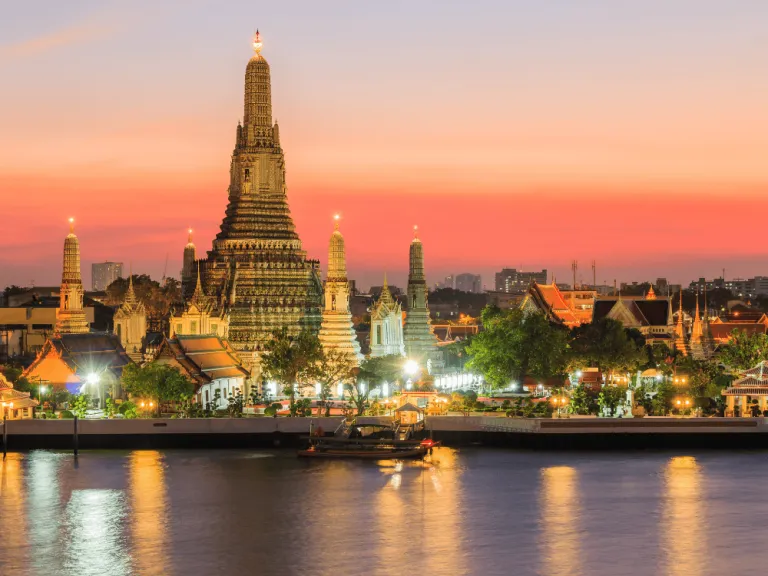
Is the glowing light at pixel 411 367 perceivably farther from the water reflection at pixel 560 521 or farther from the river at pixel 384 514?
the water reflection at pixel 560 521

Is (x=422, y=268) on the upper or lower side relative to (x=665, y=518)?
upper

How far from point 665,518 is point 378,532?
420 inches

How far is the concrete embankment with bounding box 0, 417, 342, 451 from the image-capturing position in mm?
75938

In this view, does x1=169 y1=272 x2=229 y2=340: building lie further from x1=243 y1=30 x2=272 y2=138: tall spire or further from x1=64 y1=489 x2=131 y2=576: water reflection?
x1=64 y1=489 x2=131 y2=576: water reflection

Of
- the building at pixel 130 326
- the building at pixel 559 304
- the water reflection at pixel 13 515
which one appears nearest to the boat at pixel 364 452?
the water reflection at pixel 13 515

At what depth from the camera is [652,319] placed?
443 ft

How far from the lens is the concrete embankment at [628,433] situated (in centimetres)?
7606

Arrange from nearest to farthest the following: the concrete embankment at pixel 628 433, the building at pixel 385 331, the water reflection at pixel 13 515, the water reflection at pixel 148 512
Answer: the water reflection at pixel 148 512, the water reflection at pixel 13 515, the concrete embankment at pixel 628 433, the building at pixel 385 331

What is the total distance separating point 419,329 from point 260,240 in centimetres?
1386

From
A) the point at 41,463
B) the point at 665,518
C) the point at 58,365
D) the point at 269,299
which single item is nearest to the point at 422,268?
the point at 269,299

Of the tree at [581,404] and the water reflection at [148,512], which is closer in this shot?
the water reflection at [148,512]

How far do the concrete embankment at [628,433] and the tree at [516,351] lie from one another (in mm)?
12401

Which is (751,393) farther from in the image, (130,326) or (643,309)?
(643,309)

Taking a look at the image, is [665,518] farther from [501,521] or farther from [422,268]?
[422,268]
